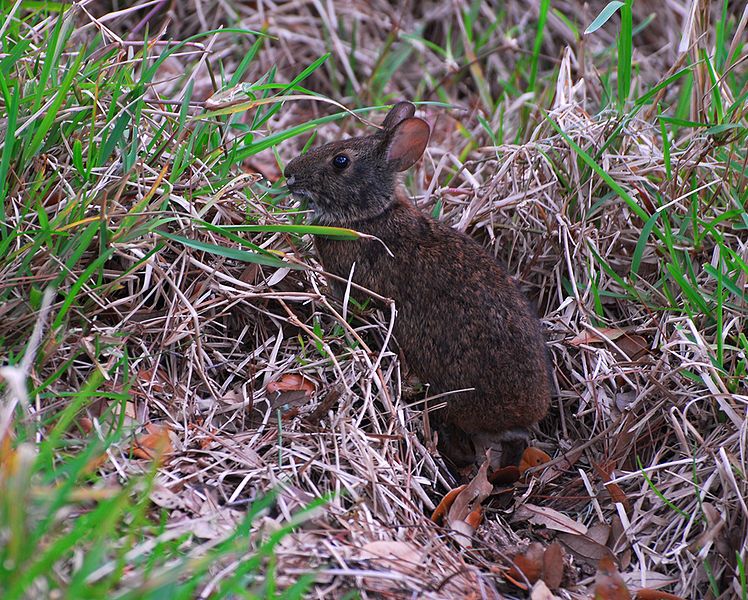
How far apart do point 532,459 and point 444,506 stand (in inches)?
28.5

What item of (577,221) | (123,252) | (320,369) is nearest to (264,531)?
(320,369)

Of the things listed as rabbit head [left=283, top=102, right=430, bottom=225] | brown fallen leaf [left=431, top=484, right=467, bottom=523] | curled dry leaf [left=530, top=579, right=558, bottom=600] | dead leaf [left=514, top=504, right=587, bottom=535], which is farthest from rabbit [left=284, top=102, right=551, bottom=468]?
curled dry leaf [left=530, top=579, right=558, bottom=600]

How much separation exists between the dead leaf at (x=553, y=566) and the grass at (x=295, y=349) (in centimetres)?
11

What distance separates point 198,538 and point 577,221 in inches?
106

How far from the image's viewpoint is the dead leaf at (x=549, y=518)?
372 centimetres

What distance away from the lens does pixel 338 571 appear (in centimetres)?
290

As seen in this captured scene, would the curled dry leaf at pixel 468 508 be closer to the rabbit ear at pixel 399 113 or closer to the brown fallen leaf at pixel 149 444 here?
the brown fallen leaf at pixel 149 444

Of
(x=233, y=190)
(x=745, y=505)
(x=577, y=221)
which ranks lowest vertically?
(x=745, y=505)

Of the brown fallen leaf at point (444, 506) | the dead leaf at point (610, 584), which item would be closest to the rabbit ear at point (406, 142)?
the brown fallen leaf at point (444, 506)

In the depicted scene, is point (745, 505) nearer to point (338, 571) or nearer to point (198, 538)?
point (338, 571)

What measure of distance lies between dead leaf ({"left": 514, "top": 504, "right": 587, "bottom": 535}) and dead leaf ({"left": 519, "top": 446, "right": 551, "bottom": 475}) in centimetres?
31

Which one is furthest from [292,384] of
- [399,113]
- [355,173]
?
[399,113]

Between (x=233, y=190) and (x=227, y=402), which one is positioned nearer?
(x=227, y=402)

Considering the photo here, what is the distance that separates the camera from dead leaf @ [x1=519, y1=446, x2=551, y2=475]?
420cm
